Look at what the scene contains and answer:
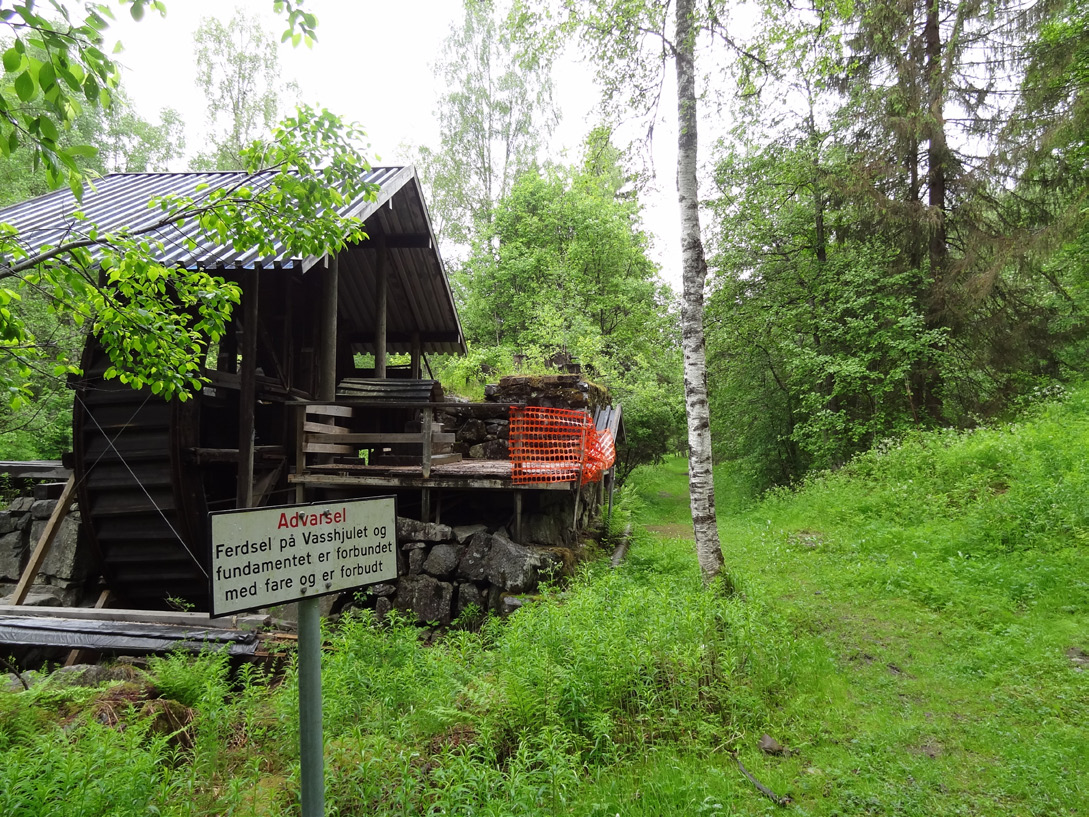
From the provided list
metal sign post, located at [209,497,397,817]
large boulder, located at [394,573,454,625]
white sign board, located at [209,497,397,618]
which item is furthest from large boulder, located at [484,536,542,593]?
metal sign post, located at [209,497,397,817]

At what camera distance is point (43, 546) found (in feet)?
25.7

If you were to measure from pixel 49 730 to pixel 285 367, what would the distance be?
788 cm

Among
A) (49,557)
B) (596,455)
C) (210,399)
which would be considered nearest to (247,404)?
(210,399)

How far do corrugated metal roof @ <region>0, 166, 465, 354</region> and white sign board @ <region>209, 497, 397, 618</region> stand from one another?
5.25 meters

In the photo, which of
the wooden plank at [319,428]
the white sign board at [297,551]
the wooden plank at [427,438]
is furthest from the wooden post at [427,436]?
the white sign board at [297,551]

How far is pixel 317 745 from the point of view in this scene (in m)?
2.16

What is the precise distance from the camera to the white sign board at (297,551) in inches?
77.0

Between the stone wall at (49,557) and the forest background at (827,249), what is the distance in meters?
1.96

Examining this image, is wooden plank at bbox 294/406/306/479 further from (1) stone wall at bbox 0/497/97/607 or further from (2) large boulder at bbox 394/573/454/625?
(1) stone wall at bbox 0/497/97/607

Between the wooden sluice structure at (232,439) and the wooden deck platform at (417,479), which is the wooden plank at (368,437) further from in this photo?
the wooden deck platform at (417,479)

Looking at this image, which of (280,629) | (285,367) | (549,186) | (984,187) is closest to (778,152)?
(984,187)

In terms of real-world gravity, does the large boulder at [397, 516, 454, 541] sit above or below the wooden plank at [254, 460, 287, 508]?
below

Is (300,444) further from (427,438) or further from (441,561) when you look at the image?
(441,561)

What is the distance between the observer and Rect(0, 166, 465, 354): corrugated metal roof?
733 cm
